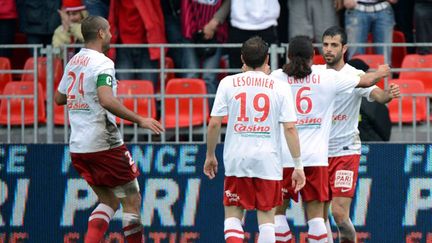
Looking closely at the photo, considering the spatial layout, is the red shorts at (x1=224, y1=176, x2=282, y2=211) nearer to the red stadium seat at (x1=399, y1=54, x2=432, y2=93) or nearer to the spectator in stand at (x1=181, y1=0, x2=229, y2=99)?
the spectator in stand at (x1=181, y1=0, x2=229, y2=99)

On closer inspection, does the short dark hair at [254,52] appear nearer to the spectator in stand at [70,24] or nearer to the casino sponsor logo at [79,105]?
the casino sponsor logo at [79,105]

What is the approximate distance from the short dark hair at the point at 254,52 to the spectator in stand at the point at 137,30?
Result: 4.52 m

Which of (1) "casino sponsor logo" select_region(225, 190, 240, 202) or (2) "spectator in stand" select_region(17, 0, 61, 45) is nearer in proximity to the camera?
(1) "casino sponsor logo" select_region(225, 190, 240, 202)

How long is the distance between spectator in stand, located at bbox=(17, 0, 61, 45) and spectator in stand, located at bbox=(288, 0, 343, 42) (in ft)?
10.1

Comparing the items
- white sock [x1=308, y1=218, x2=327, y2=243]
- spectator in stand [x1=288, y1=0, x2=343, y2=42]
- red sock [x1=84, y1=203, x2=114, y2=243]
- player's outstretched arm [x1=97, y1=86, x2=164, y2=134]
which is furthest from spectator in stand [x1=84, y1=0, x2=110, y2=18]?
white sock [x1=308, y1=218, x2=327, y2=243]

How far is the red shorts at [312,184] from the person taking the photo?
1319cm

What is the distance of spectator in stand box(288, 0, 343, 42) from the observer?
17.4 m

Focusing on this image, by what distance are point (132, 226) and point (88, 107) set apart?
49.7 inches

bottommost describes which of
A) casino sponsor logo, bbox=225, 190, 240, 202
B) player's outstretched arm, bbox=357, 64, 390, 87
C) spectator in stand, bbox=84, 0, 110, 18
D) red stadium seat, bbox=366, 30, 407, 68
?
casino sponsor logo, bbox=225, 190, 240, 202

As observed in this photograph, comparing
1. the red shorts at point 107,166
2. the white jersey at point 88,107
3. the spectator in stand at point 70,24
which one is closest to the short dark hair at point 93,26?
the white jersey at point 88,107

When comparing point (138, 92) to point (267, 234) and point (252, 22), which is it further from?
point (267, 234)

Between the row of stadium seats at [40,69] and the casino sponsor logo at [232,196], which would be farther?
the row of stadium seats at [40,69]

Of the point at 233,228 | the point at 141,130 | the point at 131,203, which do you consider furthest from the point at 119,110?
the point at 141,130

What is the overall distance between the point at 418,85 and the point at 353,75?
9.87 feet
